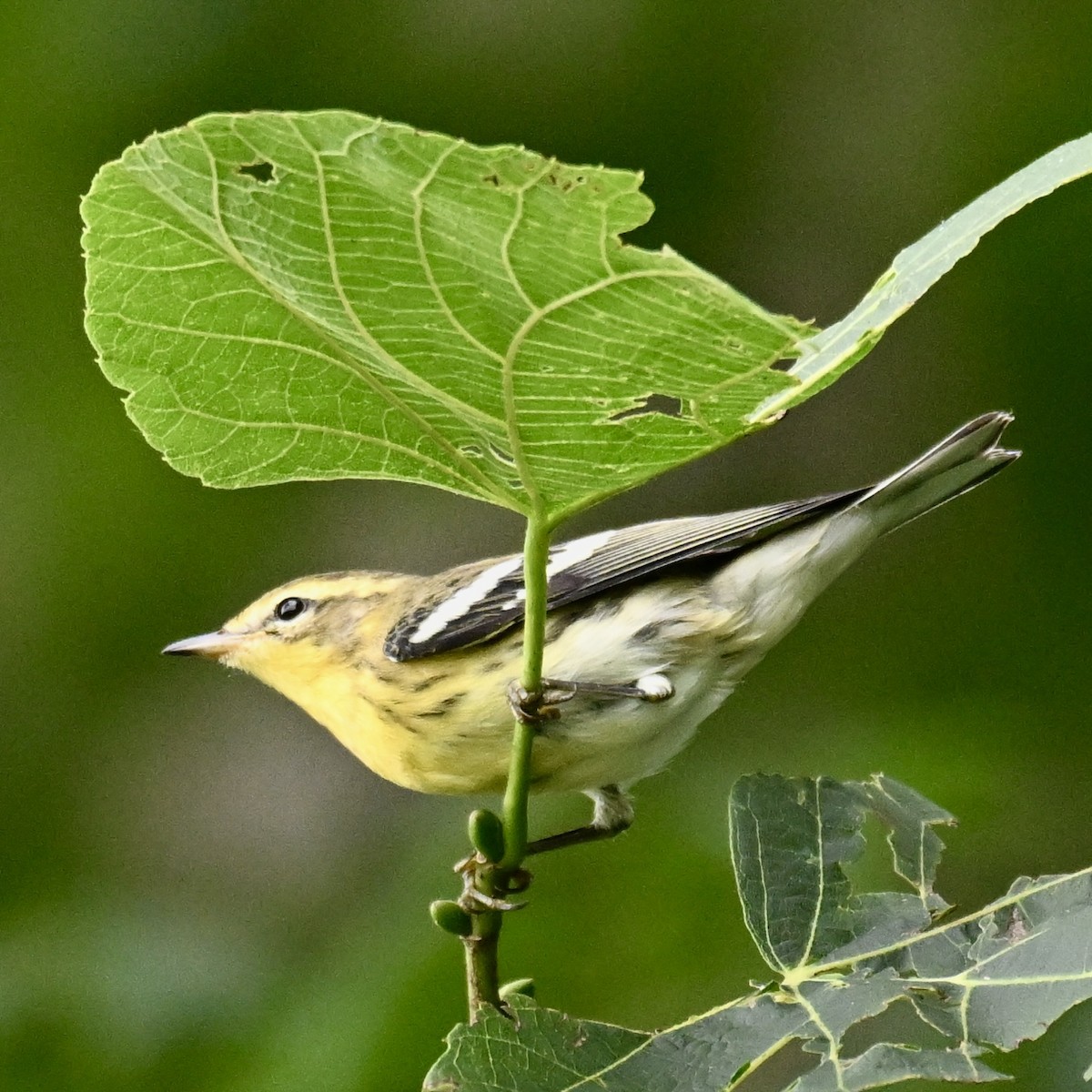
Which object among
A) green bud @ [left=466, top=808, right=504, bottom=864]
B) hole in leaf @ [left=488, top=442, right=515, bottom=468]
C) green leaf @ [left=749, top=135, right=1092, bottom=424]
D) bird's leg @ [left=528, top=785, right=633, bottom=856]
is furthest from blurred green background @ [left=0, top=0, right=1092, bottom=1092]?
green leaf @ [left=749, top=135, right=1092, bottom=424]

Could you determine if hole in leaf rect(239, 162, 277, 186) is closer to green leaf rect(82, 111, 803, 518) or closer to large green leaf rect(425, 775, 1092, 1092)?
green leaf rect(82, 111, 803, 518)

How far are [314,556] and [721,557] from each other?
1.63m

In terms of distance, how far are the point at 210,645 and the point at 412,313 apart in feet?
7.25

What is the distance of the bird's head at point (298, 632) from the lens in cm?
324

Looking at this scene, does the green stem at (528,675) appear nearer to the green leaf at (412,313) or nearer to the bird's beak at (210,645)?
the green leaf at (412,313)

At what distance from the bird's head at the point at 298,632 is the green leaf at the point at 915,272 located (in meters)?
2.05

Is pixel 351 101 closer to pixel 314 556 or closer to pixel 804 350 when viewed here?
pixel 314 556

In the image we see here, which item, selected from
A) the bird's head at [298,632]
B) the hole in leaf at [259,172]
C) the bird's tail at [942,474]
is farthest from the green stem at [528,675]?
the bird's head at [298,632]

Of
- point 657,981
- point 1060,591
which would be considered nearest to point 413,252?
point 657,981

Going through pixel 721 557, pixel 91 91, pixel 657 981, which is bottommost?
pixel 657 981

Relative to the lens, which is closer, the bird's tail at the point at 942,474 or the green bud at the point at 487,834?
the green bud at the point at 487,834

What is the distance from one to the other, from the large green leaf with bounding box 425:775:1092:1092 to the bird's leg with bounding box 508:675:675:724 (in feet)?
1.06

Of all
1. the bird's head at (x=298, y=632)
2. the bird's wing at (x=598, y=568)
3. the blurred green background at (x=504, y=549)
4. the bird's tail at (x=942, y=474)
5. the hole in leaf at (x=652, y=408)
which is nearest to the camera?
the hole in leaf at (x=652, y=408)

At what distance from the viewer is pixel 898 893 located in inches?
72.1
